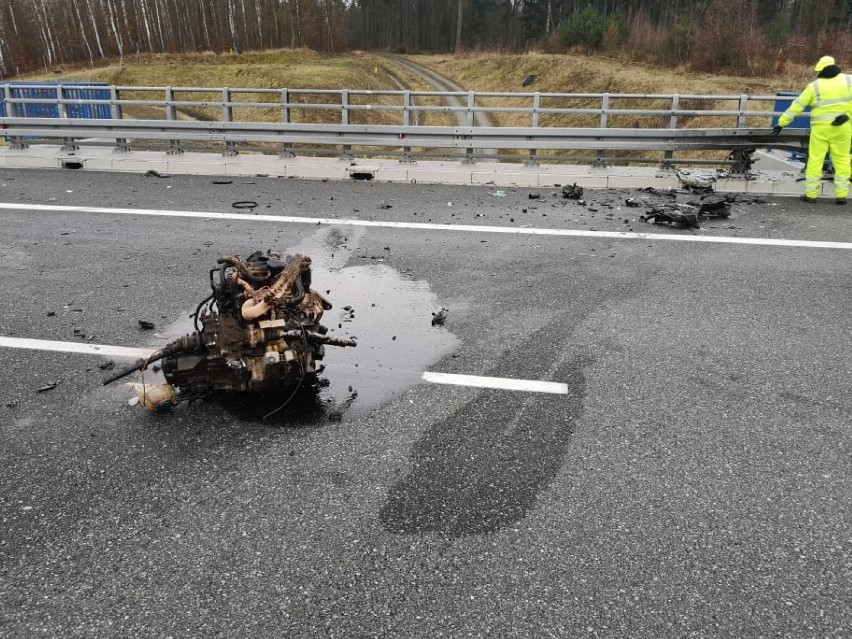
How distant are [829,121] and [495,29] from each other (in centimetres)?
8450

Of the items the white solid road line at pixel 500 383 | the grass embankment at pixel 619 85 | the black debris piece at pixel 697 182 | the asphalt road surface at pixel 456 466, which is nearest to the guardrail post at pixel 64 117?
the asphalt road surface at pixel 456 466

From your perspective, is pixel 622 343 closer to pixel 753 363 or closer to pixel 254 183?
pixel 753 363

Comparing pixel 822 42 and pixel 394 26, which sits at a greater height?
pixel 394 26

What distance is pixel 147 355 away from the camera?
4340 mm

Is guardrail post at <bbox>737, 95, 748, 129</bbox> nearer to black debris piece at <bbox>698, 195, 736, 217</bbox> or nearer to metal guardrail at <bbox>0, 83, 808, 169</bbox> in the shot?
metal guardrail at <bbox>0, 83, 808, 169</bbox>

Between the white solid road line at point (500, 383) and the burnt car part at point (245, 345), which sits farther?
the white solid road line at point (500, 383)

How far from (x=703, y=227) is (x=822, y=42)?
1407 inches

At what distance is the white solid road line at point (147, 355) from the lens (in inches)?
157

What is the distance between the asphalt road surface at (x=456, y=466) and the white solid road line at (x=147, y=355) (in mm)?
52

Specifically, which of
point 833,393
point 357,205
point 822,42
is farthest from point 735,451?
point 822,42

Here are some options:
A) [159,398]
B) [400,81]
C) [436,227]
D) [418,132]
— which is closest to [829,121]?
[436,227]

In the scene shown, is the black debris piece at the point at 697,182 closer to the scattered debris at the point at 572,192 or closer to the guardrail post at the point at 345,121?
the scattered debris at the point at 572,192

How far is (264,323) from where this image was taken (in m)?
3.63

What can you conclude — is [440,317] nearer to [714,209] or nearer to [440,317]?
[440,317]
